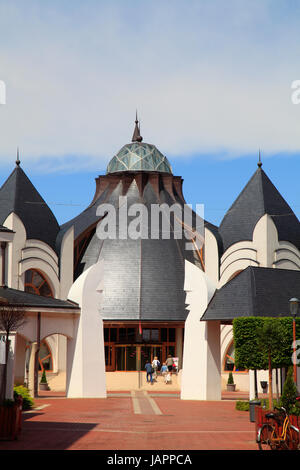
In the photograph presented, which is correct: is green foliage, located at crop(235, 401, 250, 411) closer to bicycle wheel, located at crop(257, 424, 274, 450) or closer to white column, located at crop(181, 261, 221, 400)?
white column, located at crop(181, 261, 221, 400)

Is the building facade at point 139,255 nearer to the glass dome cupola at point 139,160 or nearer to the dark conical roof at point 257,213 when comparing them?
the dark conical roof at point 257,213

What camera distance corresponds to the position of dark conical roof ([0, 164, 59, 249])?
5266cm

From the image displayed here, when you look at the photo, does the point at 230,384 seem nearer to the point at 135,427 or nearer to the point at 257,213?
the point at 257,213

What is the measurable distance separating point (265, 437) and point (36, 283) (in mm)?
38216

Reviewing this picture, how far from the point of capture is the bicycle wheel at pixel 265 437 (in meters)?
15.9

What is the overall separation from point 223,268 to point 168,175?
12928 millimetres

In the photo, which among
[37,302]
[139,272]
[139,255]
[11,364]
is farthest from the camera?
[139,255]

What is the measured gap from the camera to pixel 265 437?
1658 cm

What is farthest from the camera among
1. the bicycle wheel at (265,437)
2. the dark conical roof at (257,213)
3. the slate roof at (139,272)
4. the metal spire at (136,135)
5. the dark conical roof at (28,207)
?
the metal spire at (136,135)

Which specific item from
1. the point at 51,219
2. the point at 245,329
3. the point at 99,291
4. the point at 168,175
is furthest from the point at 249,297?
the point at 168,175

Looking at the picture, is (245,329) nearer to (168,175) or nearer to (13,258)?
(13,258)

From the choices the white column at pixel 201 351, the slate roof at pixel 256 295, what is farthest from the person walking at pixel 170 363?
the slate roof at pixel 256 295

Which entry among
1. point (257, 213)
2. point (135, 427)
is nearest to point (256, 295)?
point (135, 427)

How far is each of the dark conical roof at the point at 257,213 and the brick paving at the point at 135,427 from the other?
68.6ft
